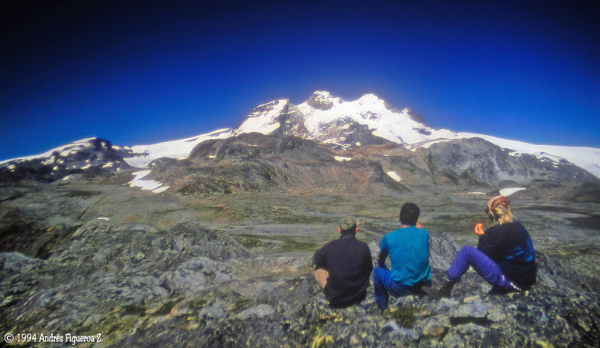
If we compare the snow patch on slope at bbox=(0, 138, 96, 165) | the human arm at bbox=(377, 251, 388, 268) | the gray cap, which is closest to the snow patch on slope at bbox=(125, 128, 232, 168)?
the snow patch on slope at bbox=(0, 138, 96, 165)

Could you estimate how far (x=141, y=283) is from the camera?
834cm

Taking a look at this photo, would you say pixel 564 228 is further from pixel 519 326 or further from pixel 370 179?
pixel 370 179

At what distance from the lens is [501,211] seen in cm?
525

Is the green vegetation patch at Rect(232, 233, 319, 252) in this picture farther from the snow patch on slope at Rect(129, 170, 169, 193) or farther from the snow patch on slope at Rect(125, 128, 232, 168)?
the snow patch on slope at Rect(125, 128, 232, 168)

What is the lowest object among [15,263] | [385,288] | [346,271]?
[15,263]

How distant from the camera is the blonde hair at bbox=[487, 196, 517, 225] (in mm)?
5207

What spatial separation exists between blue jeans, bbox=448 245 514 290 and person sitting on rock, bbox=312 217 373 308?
167cm

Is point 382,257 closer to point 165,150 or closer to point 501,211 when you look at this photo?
point 501,211

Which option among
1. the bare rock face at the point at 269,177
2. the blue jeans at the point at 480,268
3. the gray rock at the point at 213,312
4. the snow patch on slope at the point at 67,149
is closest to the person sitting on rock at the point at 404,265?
the blue jeans at the point at 480,268

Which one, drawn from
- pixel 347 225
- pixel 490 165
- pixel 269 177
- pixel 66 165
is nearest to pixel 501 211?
pixel 347 225

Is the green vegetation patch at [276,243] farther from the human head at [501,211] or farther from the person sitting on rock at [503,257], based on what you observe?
the human head at [501,211]

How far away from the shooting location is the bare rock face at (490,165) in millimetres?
95125

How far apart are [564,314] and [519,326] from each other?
0.74 meters

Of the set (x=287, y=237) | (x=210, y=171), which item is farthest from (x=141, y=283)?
(x=210, y=171)
